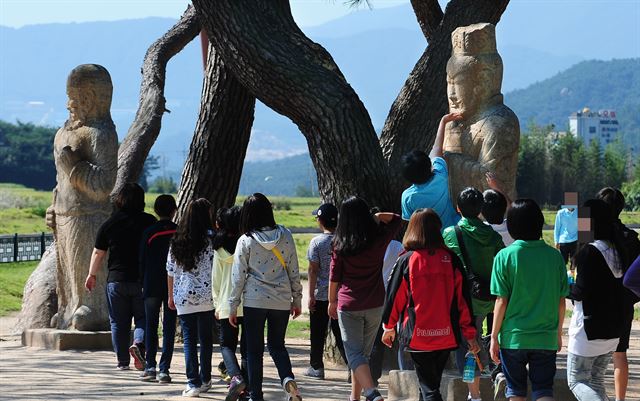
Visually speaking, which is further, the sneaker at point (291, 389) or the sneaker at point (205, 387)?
the sneaker at point (205, 387)

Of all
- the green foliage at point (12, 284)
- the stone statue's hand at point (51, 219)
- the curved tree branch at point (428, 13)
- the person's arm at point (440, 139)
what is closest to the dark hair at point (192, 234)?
the person's arm at point (440, 139)

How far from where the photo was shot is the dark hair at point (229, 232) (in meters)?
9.54

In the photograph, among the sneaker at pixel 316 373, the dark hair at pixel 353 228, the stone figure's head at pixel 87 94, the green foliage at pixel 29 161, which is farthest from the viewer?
the green foliage at pixel 29 161

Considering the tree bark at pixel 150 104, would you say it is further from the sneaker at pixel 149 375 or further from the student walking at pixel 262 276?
the student walking at pixel 262 276

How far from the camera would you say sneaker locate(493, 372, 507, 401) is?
345 inches

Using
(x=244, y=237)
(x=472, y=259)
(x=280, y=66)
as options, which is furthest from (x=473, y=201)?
(x=280, y=66)

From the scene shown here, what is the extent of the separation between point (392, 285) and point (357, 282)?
1.08m

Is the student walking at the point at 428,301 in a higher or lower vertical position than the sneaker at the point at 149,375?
higher

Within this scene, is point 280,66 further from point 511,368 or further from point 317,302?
point 511,368

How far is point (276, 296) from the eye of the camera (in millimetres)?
9031

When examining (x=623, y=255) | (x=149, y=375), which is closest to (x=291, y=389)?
(x=149, y=375)

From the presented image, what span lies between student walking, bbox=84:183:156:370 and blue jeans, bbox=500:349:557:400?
4640 mm

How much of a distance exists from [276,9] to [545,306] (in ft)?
19.8

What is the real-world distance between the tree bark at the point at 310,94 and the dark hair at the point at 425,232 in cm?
426
